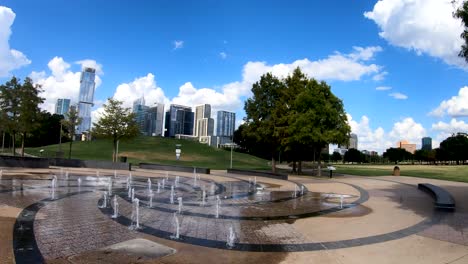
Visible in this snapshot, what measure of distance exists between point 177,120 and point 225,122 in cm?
2210

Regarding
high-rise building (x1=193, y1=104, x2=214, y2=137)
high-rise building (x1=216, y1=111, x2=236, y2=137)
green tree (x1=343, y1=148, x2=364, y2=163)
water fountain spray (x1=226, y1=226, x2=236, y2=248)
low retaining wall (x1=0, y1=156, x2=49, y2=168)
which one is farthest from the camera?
high-rise building (x1=193, y1=104, x2=214, y2=137)

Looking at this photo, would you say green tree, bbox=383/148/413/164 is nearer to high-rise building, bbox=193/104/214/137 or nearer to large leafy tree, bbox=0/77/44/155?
high-rise building, bbox=193/104/214/137

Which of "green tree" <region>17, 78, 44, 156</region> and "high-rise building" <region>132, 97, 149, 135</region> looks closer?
"green tree" <region>17, 78, 44, 156</region>

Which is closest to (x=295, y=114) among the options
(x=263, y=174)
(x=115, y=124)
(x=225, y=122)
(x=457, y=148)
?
(x=263, y=174)

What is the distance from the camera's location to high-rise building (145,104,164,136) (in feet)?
514

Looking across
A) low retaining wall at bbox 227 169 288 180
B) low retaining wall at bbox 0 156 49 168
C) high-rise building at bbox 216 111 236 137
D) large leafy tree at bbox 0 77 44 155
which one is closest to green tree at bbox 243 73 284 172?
low retaining wall at bbox 227 169 288 180

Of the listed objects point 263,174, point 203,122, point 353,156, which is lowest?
point 263,174

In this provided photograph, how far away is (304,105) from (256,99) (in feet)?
21.4

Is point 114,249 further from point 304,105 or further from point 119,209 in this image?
point 304,105

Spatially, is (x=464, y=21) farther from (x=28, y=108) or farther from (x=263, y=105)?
(x=28, y=108)

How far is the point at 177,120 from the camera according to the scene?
163 meters

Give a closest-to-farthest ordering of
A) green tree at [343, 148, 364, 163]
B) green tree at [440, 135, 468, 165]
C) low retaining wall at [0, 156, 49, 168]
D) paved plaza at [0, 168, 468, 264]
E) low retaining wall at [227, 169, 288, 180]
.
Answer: paved plaza at [0, 168, 468, 264] → low retaining wall at [227, 169, 288, 180] → low retaining wall at [0, 156, 49, 168] → green tree at [440, 135, 468, 165] → green tree at [343, 148, 364, 163]

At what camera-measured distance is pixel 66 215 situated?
10617 mm

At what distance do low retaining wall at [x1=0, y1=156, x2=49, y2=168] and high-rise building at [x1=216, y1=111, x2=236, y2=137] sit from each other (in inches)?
5082
